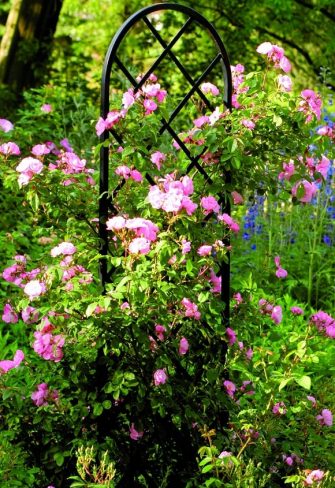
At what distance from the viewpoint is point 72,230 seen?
10.3ft

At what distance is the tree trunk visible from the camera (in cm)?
843

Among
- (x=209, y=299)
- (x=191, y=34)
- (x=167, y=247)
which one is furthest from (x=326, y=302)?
(x=191, y=34)

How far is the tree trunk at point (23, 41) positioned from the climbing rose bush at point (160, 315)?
5.51m

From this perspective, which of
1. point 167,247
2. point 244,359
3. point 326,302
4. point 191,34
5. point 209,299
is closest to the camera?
point 167,247

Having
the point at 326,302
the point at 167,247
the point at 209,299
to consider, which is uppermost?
the point at 167,247

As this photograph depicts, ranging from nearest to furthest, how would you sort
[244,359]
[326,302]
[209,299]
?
[209,299]
[244,359]
[326,302]

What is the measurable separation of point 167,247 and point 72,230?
0.53m

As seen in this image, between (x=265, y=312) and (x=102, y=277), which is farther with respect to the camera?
(x=265, y=312)

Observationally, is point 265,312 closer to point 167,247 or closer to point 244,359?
point 244,359

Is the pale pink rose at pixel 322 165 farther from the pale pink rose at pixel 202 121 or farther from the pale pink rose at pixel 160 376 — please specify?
the pale pink rose at pixel 160 376

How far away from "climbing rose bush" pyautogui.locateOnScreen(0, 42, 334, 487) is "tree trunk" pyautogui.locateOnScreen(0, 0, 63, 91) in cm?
551

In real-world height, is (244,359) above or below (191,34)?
below

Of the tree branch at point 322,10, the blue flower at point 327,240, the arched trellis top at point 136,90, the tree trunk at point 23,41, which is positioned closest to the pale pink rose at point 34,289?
the arched trellis top at point 136,90

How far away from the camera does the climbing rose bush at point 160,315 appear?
2.85 meters
